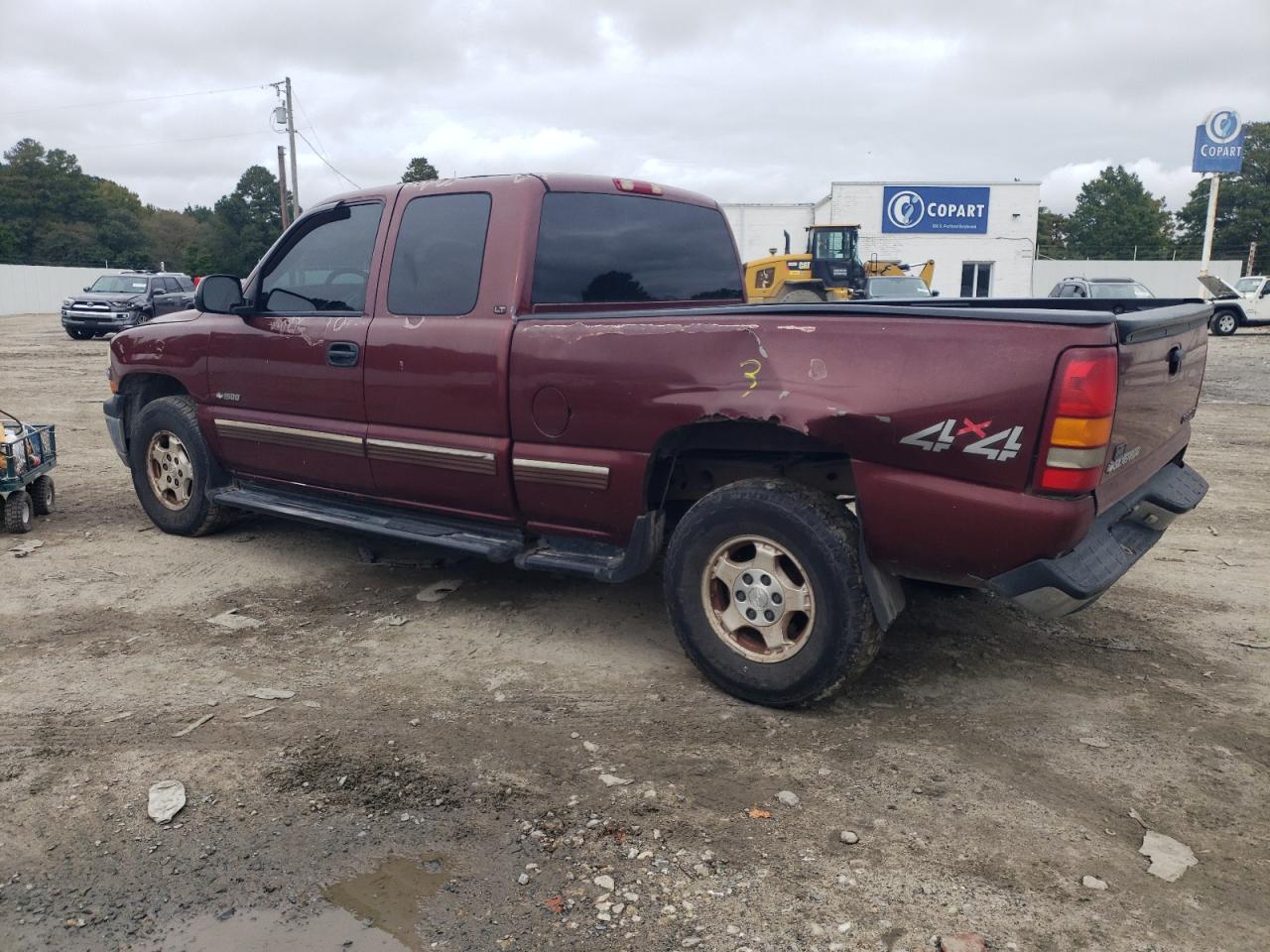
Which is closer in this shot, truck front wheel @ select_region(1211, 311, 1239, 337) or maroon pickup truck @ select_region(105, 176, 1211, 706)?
maroon pickup truck @ select_region(105, 176, 1211, 706)

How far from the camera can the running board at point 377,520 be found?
4445mm

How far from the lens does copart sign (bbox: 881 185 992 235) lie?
143ft

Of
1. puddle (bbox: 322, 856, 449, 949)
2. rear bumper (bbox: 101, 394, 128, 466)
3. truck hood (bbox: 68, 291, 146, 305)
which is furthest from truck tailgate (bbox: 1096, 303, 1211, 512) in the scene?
truck hood (bbox: 68, 291, 146, 305)

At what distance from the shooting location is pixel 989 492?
3211 millimetres

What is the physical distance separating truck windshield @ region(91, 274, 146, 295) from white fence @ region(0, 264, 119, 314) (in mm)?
20364

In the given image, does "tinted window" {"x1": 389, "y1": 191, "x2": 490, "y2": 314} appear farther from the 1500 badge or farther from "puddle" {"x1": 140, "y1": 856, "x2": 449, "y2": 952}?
"puddle" {"x1": 140, "y1": 856, "x2": 449, "y2": 952}

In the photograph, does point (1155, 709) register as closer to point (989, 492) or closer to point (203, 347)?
point (989, 492)

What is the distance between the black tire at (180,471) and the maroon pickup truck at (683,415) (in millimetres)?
72

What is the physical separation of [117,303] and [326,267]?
2267 centimetres

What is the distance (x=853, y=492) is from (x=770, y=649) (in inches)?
26.6

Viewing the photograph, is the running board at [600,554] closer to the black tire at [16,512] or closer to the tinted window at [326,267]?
the tinted window at [326,267]

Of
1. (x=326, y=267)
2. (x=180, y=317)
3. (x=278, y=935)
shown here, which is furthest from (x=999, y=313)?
(x=180, y=317)

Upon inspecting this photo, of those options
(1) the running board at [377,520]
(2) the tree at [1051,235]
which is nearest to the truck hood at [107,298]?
(1) the running board at [377,520]

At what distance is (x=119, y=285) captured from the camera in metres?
25.5
